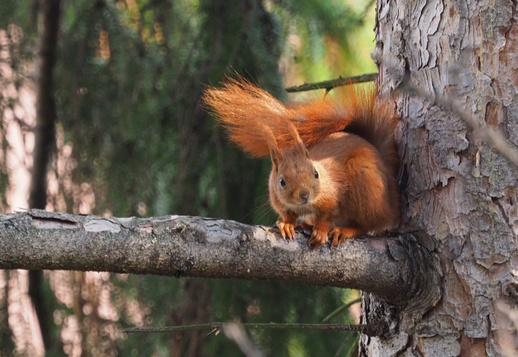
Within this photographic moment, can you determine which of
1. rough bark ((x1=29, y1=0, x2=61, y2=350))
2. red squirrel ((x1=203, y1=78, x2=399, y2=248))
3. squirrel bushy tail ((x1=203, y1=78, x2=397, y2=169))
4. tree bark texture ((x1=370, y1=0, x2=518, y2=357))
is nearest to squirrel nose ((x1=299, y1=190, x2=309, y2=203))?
red squirrel ((x1=203, y1=78, x2=399, y2=248))

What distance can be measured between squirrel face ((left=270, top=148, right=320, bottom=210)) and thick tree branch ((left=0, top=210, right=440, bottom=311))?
261mm

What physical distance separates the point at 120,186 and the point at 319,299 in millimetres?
662

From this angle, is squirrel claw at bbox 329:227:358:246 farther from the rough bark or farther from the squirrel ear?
Result: the rough bark

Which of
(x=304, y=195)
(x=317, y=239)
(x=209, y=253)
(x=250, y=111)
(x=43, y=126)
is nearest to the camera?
(x=209, y=253)

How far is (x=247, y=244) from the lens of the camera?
3.76 ft

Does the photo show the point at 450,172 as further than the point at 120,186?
No

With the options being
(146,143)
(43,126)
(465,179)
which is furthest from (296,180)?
(43,126)

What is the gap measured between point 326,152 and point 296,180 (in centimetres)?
11

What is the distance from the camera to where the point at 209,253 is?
111 cm

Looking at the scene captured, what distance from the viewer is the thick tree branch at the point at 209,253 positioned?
101 cm

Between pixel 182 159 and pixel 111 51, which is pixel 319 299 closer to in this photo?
pixel 182 159

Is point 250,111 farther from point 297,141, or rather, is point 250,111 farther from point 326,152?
point 326,152

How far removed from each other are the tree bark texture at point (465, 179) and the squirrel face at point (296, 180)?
8.9 inches

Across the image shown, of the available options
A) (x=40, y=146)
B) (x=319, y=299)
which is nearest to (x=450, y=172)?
(x=319, y=299)
